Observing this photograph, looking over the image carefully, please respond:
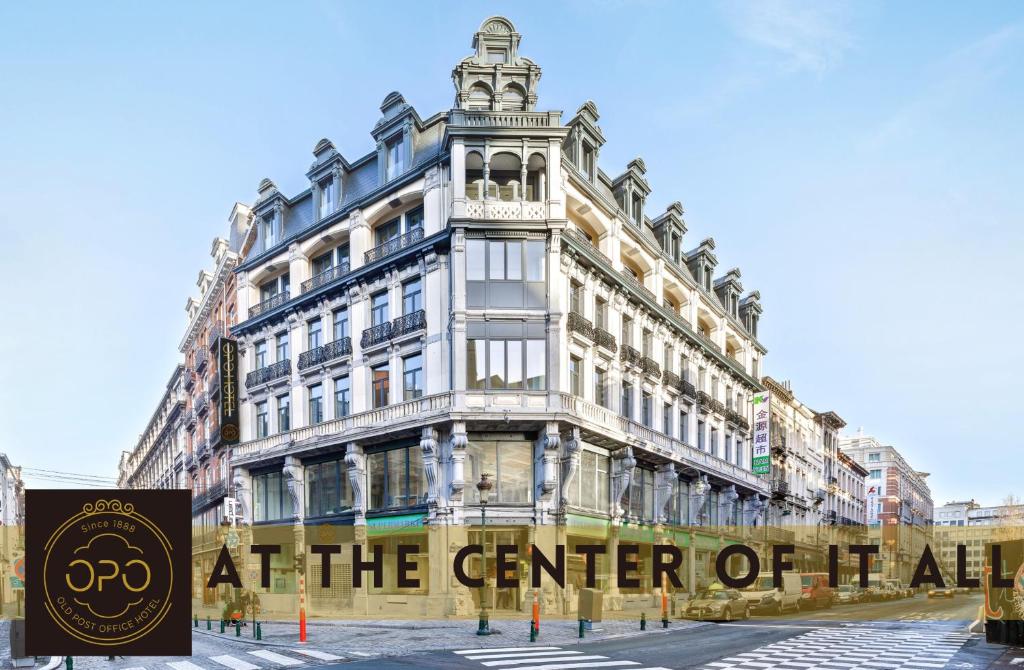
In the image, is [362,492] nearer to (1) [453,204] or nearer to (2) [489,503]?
(2) [489,503]

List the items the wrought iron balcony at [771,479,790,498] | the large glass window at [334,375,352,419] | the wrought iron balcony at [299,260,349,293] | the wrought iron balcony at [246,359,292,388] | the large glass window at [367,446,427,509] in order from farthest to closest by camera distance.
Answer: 1. the wrought iron balcony at [771,479,790,498]
2. the wrought iron balcony at [246,359,292,388]
3. the wrought iron balcony at [299,260,349,293]
4. the large glass window at [334,375,352,419]
5. the large glass window at [367,446,427,509]

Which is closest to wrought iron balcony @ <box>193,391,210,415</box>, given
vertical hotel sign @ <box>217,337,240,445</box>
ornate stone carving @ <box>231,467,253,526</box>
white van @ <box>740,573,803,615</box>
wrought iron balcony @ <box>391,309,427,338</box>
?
vertical hotel sign @ <box>217,337,240,445</box>

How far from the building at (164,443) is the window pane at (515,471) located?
40.9 metres

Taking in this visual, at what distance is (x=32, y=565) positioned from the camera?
700cm

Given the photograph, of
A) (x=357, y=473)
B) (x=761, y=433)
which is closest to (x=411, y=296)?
(x=357, y=473)

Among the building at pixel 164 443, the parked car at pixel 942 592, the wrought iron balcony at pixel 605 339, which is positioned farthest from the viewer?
the building at pixel 164 443

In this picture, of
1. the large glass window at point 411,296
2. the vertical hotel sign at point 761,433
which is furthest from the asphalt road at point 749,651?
the vertical hotel sign at point 761,433

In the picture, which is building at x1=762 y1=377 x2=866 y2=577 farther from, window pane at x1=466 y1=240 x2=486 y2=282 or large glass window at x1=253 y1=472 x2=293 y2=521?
large glass window at x1=253 y1=472 x2=293 y2=521

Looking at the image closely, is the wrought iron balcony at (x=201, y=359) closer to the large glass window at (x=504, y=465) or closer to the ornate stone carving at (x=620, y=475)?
the large glass window at (x=504, y=465)

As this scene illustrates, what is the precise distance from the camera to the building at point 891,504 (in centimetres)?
10062

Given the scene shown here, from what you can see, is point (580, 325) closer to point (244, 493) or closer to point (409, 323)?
point (409, 323)

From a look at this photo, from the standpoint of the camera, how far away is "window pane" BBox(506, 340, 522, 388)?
33312 millimetres

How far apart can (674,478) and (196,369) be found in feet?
118

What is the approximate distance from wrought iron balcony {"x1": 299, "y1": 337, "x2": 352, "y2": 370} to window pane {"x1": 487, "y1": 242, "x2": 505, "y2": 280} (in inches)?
347
